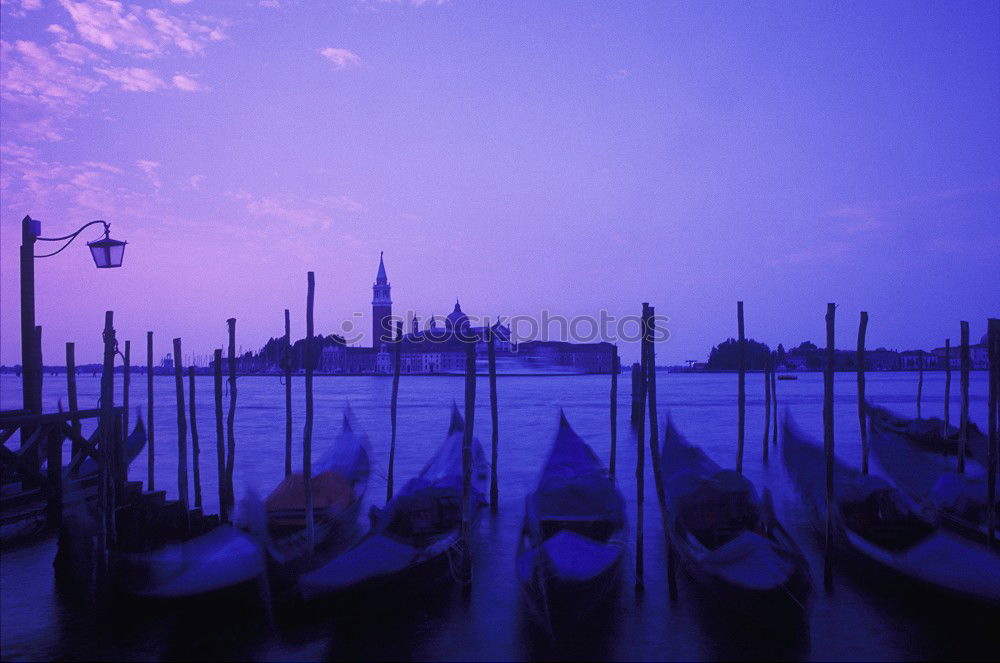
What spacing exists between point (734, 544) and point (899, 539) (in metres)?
1.50

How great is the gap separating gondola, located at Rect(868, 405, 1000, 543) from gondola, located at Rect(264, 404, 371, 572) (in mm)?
4717

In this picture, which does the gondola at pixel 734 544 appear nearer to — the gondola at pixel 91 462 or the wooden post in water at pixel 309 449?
the wooden post in water at pixel 309 449

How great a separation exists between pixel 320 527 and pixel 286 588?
1.75 m

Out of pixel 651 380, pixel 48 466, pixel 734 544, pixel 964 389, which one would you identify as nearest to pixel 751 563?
pixel 734 544

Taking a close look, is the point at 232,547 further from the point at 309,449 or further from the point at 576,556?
the point at 576,556

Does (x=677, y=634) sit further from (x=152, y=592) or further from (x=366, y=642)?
(x=152, y=592)

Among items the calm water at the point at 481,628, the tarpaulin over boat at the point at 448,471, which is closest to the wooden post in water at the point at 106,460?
the calm water at the point at 481,628

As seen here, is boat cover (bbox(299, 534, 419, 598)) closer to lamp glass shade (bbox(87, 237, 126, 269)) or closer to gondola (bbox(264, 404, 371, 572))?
gondola (bbox(264, 404, 371, 572))

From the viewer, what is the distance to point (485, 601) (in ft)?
17.9

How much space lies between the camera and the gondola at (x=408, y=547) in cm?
462

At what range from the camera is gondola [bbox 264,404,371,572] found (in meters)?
5.46

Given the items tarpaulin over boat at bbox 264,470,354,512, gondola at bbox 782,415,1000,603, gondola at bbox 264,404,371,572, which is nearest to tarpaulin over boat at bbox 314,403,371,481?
gondola at bbox 264,404,371,572

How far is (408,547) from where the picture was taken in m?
5.05

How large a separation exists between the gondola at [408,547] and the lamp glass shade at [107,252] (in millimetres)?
2649
